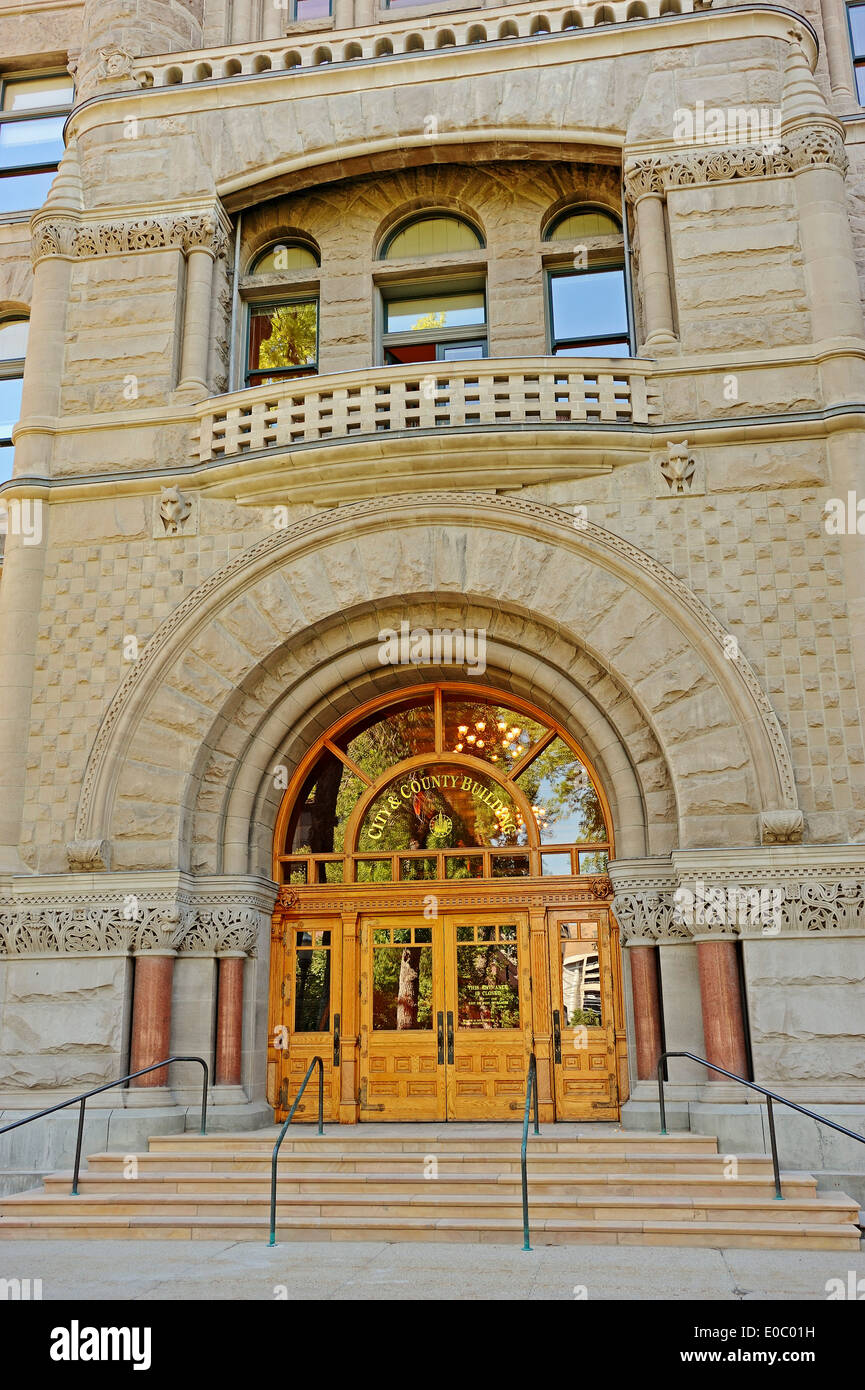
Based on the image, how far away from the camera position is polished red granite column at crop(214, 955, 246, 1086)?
501 inches

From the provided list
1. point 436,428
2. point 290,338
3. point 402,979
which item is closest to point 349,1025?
point 402,979

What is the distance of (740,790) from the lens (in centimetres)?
1195

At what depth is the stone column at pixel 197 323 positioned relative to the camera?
14.7 metres

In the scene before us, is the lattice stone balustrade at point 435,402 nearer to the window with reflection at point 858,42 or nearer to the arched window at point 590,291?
the arched window at point 590,291

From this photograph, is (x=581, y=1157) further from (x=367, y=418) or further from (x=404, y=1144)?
(x=367, y=418)

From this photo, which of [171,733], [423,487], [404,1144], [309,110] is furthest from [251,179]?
[404,1144]

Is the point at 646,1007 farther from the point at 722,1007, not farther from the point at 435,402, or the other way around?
the point at 435,402

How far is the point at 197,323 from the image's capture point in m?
15.0

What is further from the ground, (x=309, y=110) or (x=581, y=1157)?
(x=309, y=110)

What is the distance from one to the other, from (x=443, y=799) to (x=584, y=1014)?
301 cm

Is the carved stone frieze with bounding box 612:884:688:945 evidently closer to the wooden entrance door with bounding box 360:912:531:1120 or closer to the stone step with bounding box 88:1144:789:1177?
the wooden entrance door with bounding box 360:912:531:1120
